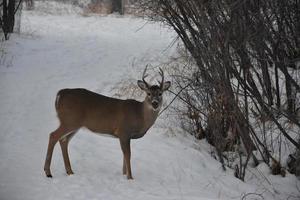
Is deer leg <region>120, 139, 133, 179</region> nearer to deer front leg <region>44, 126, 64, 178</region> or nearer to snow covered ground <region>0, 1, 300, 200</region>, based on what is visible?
snow covered ground <region>0, 1, 300, 200</region>

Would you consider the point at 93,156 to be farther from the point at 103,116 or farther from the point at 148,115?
the point at 148,115

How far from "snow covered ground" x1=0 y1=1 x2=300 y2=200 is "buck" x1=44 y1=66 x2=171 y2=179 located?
449 mm

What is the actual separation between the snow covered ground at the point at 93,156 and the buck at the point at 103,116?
1.47ft

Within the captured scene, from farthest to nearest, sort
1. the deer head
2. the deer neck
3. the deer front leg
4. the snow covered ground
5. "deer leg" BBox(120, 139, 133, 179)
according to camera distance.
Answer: the deer neck, the deer head, "deer leg" BBox(120, 139, 133, 179), the deer front leg, the snow covered ground

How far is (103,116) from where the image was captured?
24.7 feet

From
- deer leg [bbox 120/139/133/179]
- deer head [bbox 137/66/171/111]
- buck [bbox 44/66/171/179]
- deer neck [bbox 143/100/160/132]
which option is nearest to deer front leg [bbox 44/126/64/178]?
buck [bbox 44/66/171/179]

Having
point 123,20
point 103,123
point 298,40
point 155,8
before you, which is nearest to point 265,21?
point 298,40

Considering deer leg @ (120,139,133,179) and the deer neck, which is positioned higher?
the deer neck

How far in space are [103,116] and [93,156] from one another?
3.54 feet

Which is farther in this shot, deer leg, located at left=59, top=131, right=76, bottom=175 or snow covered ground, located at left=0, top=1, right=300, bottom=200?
deer leg, located at left=59, top=131, right=76, bottom=175

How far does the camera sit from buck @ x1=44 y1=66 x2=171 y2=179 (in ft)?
24.4

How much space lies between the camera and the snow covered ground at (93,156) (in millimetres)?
6891

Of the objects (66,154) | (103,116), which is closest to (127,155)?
(103,116)

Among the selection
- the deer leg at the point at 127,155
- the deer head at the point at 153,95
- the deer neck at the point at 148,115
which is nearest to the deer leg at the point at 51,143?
Result: the deer leg at the point at 127,155
